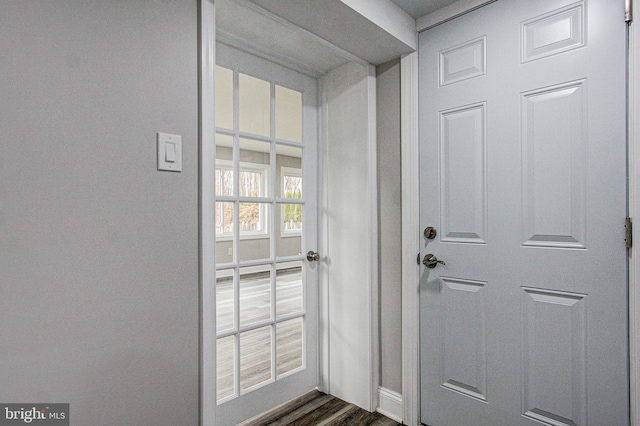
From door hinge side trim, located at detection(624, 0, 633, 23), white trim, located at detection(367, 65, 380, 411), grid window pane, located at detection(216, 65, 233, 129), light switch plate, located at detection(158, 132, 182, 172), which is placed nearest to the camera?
light switch plate, located at detection(158, 132, 182, 172)

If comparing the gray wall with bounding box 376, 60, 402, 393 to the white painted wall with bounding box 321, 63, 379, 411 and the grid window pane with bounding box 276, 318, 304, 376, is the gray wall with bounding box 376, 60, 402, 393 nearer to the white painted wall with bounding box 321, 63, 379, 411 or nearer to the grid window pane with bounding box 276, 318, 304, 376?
the white painted wall with bounding box 321, 63, 379, 411

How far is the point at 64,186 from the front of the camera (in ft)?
3.17

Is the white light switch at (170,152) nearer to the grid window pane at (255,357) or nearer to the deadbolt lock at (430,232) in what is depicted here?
the grid window pane at (255,357)

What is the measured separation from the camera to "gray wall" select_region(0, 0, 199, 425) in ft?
2.96

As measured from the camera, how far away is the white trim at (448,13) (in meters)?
1.65

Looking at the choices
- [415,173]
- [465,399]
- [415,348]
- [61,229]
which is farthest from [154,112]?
[465,399]

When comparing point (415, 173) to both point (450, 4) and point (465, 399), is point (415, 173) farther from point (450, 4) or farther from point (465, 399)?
point (465, 399)

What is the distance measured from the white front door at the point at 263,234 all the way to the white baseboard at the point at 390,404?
446mm

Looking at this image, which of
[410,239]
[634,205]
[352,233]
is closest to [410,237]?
[410,239]

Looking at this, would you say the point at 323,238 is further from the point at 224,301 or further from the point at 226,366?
the point at 226,366

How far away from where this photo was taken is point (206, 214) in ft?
4.13

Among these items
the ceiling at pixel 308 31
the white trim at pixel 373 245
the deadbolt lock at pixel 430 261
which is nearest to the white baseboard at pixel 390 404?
the white trim at pixel 373 245

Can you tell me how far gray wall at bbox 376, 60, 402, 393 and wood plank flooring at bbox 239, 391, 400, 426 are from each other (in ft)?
0.64

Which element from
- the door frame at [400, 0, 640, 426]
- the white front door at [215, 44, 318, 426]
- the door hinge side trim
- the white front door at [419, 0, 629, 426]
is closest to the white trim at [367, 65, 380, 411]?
the door frame at [400, 0, 640, 426]
